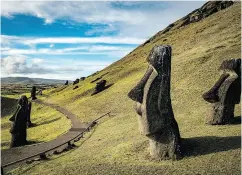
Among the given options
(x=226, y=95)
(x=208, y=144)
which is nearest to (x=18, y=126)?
(x=226, y=95)

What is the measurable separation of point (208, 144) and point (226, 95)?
576cm

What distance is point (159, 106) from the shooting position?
1809 centimetres

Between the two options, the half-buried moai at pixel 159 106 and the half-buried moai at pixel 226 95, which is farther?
the half-buried moai at pixel 226 95

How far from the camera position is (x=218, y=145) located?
1878 centimetres

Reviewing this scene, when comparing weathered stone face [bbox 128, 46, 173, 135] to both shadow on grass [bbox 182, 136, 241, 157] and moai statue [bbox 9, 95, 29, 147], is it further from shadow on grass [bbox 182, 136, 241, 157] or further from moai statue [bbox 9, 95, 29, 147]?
moai statue [bbox 9, 95, 29, 147]

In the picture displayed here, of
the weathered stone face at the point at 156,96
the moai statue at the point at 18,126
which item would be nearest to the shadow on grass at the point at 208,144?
the weathered stone face at the point at 156,96

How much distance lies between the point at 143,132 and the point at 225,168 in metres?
4.75

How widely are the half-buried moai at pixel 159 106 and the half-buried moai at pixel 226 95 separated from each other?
6748mm

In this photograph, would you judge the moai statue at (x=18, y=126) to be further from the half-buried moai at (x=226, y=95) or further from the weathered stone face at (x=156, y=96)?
the half-buried moai at (x=226, y=95)

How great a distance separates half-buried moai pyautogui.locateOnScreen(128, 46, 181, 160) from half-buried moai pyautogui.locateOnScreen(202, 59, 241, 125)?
675 centimetres

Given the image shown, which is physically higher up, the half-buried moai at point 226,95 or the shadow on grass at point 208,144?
the half-buried moai at point 226,95

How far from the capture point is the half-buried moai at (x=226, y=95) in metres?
23.6

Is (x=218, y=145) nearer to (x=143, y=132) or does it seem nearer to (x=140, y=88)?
(x=143, y=132)

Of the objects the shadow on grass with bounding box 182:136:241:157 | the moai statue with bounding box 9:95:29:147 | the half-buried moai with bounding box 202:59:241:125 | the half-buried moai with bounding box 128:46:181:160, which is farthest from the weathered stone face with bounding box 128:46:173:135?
the moai statue with bounding box 9:95:29:147
